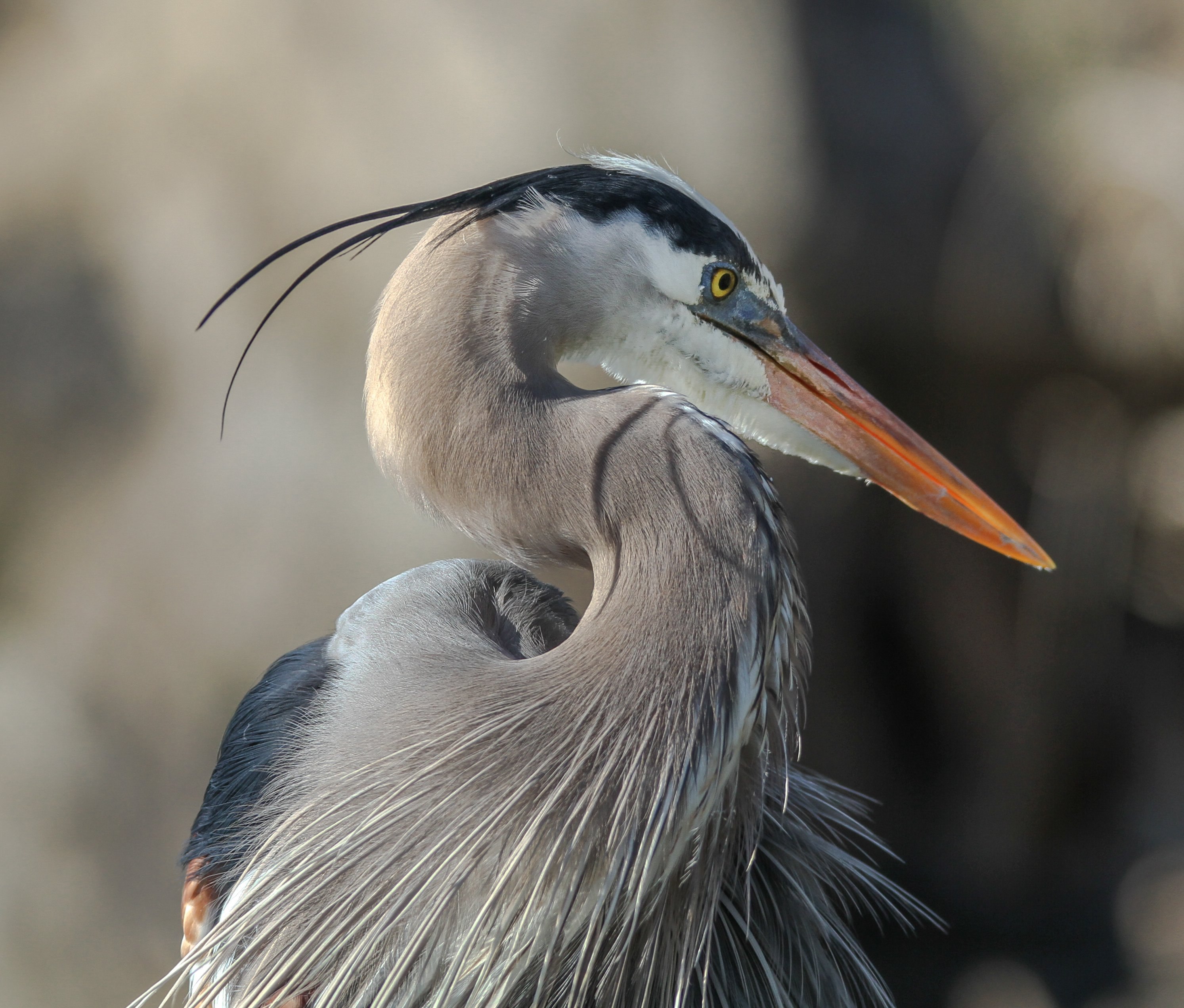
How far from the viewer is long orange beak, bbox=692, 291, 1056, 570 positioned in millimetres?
1162

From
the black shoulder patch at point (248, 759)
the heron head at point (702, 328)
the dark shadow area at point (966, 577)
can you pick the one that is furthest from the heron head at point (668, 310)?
the dark shadow area at point (966, 577)

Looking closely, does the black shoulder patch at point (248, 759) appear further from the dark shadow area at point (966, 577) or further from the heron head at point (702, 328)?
the dark shadow area at point (966, 577)

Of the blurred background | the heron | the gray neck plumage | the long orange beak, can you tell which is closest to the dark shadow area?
the blurred background

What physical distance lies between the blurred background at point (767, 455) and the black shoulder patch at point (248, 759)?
3.12 ft

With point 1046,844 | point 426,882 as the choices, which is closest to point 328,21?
point 426,882

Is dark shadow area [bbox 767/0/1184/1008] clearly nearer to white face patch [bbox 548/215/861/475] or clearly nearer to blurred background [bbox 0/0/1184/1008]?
blurred background [bbox 0/0/1184/1008]

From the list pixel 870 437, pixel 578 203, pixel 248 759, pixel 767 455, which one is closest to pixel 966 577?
pixel 767 455

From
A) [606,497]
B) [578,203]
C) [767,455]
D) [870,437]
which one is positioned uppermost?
[578,203]

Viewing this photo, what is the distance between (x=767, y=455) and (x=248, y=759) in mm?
1468

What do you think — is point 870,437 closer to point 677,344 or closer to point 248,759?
point 677,344

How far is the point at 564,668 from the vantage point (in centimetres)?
92

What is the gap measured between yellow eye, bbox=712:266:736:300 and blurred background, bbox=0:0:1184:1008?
39.8 inches

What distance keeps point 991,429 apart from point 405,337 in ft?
5.93

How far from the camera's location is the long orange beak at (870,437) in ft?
3.81
